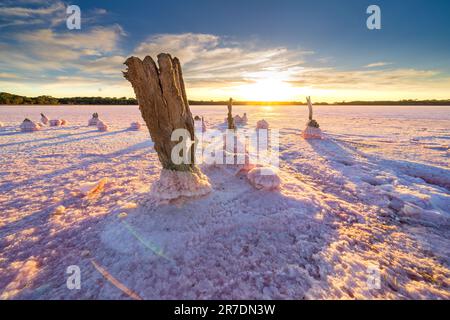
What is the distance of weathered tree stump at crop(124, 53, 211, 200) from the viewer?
4.16 metres

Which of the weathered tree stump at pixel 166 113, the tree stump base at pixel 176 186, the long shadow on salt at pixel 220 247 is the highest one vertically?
the weathered tree stump at pixel 166 113

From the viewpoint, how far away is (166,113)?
4438 mm

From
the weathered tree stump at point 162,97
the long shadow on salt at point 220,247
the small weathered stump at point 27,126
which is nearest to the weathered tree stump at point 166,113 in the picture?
the weathered tree stump at point 162,97

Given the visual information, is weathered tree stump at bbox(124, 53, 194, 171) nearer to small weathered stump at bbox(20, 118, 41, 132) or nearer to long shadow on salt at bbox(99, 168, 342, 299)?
long shadow on salt at bbox(99, 168, 342, 299)

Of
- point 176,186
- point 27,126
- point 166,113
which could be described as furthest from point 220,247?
point 27,126

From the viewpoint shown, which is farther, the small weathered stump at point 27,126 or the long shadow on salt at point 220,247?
the small weathered stump at point 27,126

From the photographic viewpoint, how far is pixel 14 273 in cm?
314

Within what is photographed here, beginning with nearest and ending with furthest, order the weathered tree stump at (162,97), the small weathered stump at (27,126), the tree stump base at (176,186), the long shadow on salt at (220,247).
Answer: the long shadow on salt at (220,247), the weathered tree stump at (162,97), the tree stump base at (176,186), the small weathered stump at (27,126)

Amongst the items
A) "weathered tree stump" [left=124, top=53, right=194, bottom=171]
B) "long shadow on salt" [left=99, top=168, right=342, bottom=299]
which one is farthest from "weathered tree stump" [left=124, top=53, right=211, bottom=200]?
"long shadow on salt" [left=99, top=168, right=342, bottom=299]

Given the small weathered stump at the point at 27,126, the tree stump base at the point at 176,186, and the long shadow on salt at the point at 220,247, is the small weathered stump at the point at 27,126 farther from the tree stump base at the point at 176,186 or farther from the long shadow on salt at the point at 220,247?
the tree stump base at the point at 176,186

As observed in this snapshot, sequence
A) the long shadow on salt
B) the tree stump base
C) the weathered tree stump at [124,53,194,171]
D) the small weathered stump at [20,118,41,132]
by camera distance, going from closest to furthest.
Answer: the long shadow on salt → the weathered tree stump at [124,53,194,171] → the tree stump base → the small weathered stump at [20,118,41,132]

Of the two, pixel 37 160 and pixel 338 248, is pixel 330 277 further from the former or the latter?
pixel 37 160

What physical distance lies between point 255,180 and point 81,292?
4.13m

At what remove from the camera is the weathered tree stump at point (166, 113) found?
4164 millimetres
